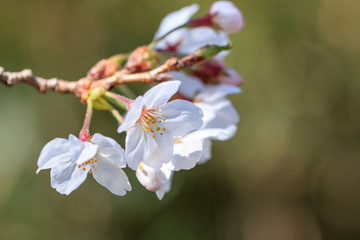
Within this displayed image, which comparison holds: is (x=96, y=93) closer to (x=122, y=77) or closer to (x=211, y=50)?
(x=122, y=77)

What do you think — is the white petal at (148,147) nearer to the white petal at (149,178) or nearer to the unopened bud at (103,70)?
the white petal at (149,178)

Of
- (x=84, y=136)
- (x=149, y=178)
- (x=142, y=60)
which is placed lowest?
(x=149, y=178)

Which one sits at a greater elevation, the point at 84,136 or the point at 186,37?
the point at 186,37

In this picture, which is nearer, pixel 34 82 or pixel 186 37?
pixel 34 82

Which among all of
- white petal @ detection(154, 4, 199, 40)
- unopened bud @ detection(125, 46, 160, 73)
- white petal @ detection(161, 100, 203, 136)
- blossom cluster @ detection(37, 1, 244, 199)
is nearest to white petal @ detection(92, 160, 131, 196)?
blossom cluster @ detection(37, 1, 244, 199)

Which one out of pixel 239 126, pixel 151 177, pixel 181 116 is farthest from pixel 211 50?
pixel 239 126

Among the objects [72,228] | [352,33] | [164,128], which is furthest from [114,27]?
[164,128]

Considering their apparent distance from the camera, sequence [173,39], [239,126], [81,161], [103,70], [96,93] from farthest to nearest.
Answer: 1. [239,126]
2. [173,39]
3. [103,70]
4. [96,93]
5. [81,161]
